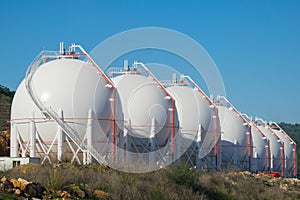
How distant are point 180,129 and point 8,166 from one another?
15.1 meters

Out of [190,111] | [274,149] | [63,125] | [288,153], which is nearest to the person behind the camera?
[63,125]

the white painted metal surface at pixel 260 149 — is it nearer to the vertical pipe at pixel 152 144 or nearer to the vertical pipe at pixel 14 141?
the vertical pipe at pixel 152 144

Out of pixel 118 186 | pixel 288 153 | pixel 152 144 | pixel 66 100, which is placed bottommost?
pixel 288 153

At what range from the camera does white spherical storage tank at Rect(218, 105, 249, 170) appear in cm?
5181

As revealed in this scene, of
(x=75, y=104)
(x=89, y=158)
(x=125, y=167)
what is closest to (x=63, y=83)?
(x=75, y=104)

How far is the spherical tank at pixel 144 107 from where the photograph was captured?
1451 inches

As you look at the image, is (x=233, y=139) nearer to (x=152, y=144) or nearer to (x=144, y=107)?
(x=152, y=144)

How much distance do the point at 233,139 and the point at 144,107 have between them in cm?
1730

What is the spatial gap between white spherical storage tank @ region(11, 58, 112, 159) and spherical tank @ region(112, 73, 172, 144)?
4027 millimetres

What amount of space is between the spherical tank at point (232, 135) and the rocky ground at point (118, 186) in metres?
19.4

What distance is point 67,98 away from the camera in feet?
103

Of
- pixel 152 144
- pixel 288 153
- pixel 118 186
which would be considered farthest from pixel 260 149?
pixel 118 186

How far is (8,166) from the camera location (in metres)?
30.2

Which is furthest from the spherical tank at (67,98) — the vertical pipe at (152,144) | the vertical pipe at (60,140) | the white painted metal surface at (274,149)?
the white painted metal surface at (274,149)
